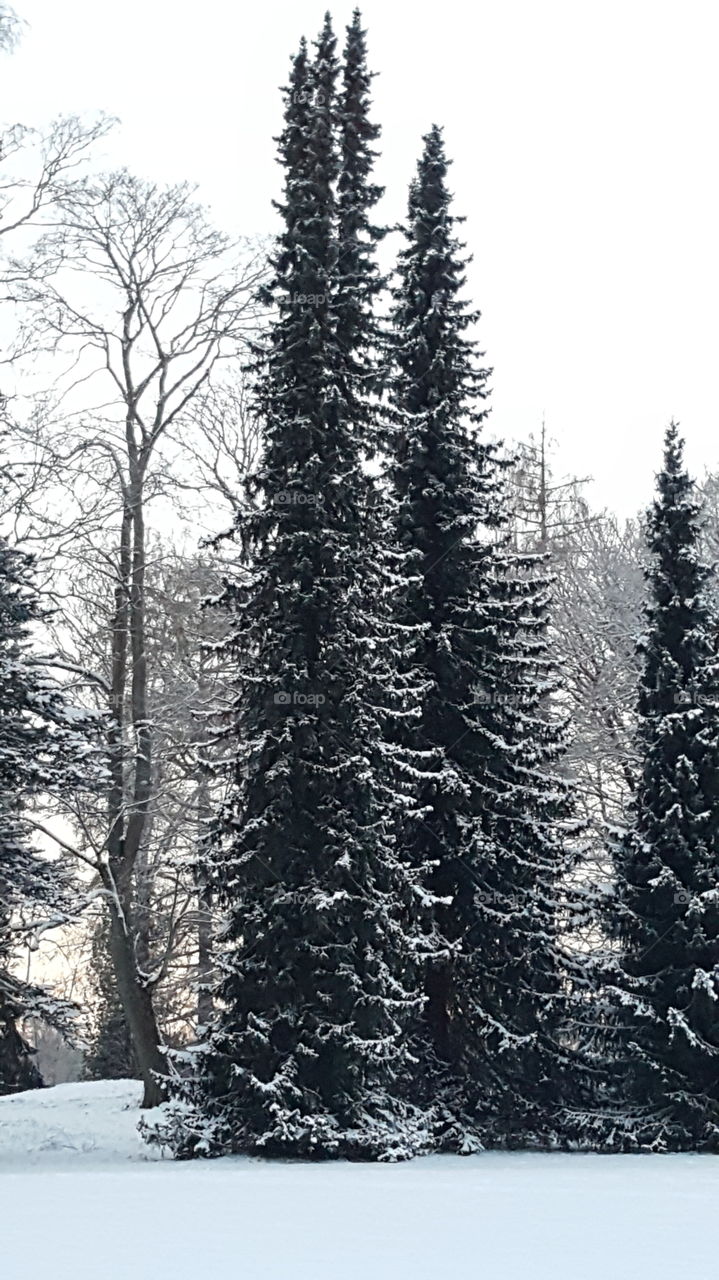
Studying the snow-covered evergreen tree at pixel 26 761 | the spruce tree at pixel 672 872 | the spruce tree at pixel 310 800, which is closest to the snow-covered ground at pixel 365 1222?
the spruce tree at pixel 310 800

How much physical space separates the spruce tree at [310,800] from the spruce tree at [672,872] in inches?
114

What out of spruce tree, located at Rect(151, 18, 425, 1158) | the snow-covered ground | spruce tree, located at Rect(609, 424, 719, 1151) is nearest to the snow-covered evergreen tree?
spruce tree, located at Rect(151, 18, 425, 1158)

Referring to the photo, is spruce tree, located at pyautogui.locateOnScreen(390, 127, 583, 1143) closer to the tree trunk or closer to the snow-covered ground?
the snow-covered ground

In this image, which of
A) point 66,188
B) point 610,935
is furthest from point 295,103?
point 610,935

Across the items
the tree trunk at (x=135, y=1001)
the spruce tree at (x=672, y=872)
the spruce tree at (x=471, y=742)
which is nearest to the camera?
the spruce tree at (x=672, y=872)

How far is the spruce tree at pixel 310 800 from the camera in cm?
1345

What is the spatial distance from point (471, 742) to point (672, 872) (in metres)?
3.17

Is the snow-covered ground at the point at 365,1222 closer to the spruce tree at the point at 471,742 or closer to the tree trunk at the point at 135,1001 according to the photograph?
the spruce tree at the point at 471,742

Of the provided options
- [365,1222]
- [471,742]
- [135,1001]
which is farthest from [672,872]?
[365,1222]

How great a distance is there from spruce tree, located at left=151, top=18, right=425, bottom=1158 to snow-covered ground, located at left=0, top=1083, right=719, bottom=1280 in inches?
34.9

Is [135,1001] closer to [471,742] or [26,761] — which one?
[26,761]

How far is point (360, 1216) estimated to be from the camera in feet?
28.4

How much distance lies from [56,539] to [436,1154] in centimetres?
939

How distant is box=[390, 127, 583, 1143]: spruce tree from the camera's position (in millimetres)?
15898
